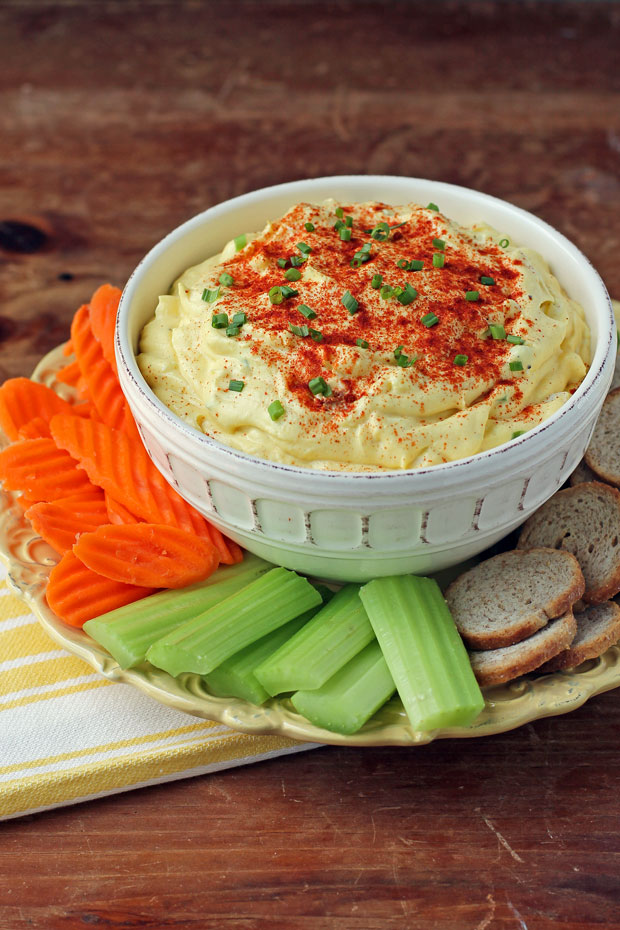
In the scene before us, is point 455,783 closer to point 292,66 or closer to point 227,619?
point 227,619

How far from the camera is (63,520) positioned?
339 centimetres

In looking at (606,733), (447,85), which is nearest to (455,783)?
(606,733)

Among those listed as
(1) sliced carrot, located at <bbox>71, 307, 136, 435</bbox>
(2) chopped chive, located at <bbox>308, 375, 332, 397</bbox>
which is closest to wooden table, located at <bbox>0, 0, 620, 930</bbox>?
(1) sliced carrot, located at <bbox>71, 307, 136, 435</bbox>

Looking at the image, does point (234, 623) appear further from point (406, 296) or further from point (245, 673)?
point (406, 296)

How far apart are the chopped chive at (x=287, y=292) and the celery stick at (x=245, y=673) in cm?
106

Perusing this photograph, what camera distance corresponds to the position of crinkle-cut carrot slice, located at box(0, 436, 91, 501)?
3.53 meters

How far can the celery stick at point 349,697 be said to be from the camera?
282 centimetres

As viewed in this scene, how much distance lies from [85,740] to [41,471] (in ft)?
3.13

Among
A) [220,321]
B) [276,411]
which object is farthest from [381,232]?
[276,411]

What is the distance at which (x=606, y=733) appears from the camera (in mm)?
3160

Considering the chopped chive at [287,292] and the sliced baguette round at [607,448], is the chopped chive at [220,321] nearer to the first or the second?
the chopped chive at [287,292]

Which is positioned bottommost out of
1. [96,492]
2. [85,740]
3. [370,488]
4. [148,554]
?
[85,740]

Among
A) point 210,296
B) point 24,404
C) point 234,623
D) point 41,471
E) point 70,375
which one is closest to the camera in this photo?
point 234,623

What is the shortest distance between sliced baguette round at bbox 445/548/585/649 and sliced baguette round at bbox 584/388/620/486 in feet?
1.64
